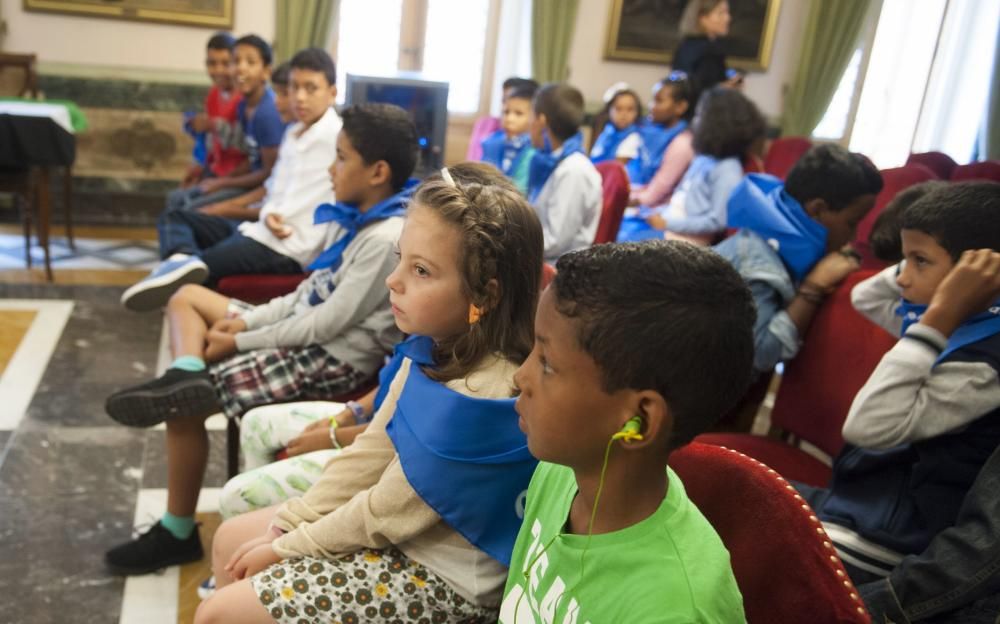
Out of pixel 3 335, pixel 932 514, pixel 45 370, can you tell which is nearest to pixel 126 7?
pixel 3 335

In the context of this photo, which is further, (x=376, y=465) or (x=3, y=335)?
(x=3, y=335)

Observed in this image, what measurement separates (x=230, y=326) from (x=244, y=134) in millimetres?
1967

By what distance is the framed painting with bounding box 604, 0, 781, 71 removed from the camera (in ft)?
22.8

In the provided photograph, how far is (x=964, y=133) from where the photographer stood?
24.5 feet

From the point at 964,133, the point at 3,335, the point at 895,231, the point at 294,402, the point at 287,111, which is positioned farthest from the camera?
the point at 964,133

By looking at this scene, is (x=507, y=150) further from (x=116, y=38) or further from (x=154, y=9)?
(x=116, y=38)

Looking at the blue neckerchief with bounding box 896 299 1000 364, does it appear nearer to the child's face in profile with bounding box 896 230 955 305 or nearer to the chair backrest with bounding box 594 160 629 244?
the child's face in profile with bounding box 896 230 955 305

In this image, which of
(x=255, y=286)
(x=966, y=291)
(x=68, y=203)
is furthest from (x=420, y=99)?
(x=966, y=291)

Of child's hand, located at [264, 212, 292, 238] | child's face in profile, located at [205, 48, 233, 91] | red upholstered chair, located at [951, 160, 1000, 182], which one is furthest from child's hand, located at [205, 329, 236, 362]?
red upholstered chair, located at [951, 160, 1000, 182]

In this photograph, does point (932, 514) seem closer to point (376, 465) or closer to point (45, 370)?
point (376, 465)

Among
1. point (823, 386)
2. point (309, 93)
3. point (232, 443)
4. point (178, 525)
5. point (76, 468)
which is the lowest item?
point (76, 468)

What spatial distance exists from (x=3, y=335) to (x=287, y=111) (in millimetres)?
1608

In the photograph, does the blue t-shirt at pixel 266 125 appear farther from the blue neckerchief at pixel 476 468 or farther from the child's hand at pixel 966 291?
the child's hand at pixel 966 291

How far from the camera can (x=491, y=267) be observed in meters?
1.40
